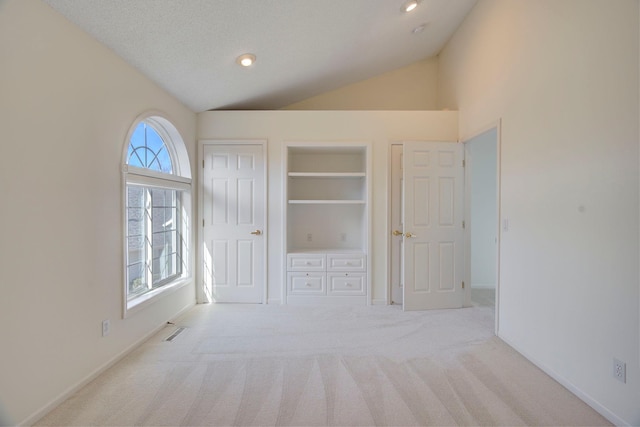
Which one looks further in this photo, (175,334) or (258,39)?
(175,334)

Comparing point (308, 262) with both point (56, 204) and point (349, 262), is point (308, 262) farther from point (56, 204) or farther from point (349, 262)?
point (56, 204)

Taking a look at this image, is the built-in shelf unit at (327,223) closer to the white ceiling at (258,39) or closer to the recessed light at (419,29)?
the white ceiling at (258,39)

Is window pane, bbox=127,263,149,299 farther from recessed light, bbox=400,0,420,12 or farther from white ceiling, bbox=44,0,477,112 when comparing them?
recessed light, bbox=400,0,420,12

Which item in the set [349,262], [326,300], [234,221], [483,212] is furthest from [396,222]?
[234,221]

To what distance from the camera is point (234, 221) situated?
137 inches

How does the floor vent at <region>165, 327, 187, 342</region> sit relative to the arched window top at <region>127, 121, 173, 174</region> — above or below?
below

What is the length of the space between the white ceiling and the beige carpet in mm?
2353

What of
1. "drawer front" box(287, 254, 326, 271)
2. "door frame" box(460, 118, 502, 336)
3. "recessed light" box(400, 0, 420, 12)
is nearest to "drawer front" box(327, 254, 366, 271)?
"drawer front" box(287, 254, 326, 271)

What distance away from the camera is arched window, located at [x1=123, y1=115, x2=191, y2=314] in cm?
251

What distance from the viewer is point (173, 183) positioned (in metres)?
2.99

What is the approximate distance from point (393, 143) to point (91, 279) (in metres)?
3.15

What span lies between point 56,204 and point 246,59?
6.14 ft

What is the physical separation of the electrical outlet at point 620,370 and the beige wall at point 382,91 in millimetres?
3605

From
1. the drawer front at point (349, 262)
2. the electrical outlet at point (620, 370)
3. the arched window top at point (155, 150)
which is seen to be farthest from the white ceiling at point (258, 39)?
the electrical outlet at point (620, 370)
